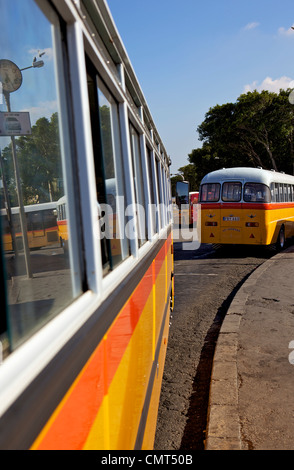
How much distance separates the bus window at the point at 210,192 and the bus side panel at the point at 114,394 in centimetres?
1092

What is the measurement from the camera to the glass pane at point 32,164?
1231 millimetres

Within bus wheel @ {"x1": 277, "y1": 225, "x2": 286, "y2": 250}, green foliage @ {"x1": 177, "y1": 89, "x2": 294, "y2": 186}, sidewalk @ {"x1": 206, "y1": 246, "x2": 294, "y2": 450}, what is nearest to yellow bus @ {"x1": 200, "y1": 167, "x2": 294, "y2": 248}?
bus wheel @ {"x1": 277, "y1": 225, "x2": 286, "y2": 250}

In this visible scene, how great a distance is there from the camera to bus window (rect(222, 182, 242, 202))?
13227 mm

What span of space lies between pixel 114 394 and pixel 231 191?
1214cm

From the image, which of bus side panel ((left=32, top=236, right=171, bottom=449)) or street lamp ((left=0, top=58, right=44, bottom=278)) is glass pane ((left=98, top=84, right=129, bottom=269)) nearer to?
bus side panel ((left=32, top=236, right=171, bottom=449))

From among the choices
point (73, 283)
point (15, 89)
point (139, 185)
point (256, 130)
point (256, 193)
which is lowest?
point (256, 193)

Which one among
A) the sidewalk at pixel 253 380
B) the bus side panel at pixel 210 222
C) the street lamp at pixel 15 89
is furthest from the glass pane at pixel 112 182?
the bus side panel at pixel 210 222

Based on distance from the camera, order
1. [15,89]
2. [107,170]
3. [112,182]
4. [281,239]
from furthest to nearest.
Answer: [281,239] < [112,182] < [107,170] < [15,89]

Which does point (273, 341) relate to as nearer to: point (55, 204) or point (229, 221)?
point (55, 204)

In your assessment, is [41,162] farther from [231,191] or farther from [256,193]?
[231,191]

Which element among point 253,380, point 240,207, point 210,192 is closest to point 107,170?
point 253,380

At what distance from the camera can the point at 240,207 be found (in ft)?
43.0

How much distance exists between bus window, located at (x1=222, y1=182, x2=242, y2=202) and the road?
1.92m
